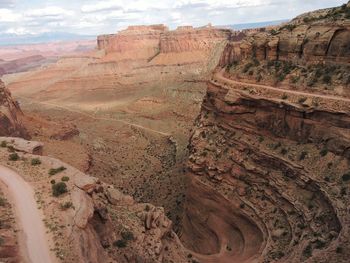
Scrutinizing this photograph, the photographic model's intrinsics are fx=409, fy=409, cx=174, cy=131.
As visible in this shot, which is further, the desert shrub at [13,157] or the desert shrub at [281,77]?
the desert shrub at [281,77]

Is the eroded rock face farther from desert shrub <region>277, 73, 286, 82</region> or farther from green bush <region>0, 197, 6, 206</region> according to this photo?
green bush <region>0, 197, 6, 206</region>

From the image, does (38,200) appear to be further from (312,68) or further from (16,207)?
(312,68)

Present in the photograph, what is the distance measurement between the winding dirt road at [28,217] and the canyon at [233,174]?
38 cm

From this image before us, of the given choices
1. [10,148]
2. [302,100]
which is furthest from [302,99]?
[10,148]

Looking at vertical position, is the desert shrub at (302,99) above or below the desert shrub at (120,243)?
above

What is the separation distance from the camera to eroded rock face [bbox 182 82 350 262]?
26.1 meters

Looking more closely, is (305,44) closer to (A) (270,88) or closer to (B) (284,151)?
(A) (270,88)

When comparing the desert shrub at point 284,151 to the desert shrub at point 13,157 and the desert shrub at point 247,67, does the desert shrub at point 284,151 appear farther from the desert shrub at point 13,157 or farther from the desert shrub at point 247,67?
the desert shrub at point 13,157

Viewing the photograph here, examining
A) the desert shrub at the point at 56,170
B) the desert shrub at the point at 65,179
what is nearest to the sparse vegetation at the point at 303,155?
the desert shrub at the point at 65,179


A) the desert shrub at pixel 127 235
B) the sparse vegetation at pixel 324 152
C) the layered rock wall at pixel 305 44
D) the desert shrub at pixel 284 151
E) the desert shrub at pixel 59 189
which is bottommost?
the desert shrub at pixel 127 235

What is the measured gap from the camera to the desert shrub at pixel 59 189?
24719mm

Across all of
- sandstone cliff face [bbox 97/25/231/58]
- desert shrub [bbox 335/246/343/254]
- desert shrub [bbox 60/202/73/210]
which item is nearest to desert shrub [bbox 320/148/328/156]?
desert shrub [bbox 335/246/343/254]

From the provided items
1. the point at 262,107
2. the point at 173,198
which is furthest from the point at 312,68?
the point at 173,198

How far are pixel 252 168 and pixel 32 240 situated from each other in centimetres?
1887
